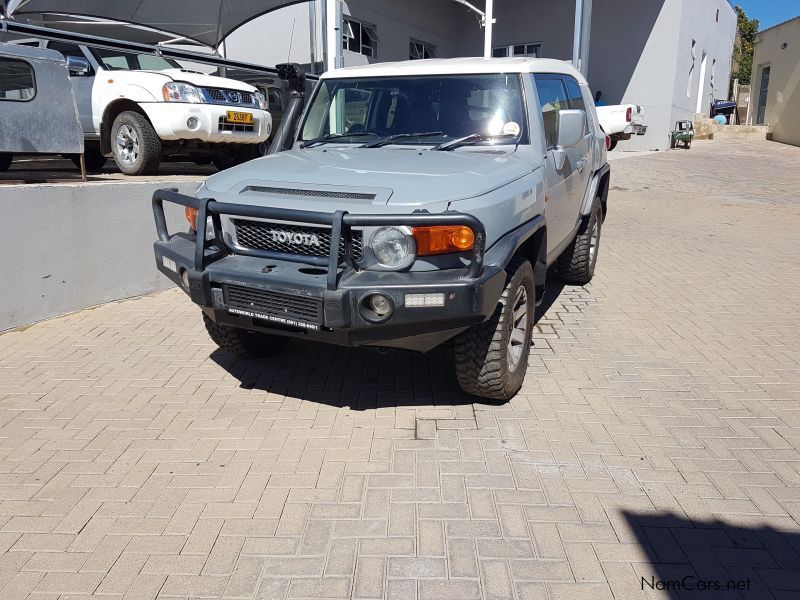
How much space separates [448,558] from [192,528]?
1.10m

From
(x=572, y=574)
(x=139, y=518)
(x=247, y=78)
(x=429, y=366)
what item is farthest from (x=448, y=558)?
(x=247, y=78)

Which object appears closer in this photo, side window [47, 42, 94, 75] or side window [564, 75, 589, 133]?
side window [564, 75, 589, 133]

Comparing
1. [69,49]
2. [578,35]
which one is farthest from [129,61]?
[578,35]

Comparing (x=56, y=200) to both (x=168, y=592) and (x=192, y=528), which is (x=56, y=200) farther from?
(x=168, y=592)

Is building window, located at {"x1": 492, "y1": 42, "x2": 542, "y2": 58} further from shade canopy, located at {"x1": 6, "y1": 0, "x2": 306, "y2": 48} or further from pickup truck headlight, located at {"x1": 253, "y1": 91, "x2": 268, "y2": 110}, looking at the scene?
pickup truck headlight, located at {"x1": 253, "y1": 91, "x2": 268, "y2": 110}

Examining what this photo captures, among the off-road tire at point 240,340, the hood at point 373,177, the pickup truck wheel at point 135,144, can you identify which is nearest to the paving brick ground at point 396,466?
the off-road tire at point 240,340

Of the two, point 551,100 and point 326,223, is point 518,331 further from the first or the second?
point 551,100

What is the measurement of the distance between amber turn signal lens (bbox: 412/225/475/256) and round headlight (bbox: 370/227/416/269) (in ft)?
0.15

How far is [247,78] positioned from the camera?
9.52 metres

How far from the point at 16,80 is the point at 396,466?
4.64 metres

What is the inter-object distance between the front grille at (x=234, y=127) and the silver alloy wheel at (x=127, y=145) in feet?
3.16

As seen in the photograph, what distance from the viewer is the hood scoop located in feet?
10.5

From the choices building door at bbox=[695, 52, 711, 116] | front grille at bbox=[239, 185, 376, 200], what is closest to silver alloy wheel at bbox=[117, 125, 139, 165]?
front grille at bbox=[239, 185, 376, 200]

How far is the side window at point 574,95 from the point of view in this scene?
17.9 feet
